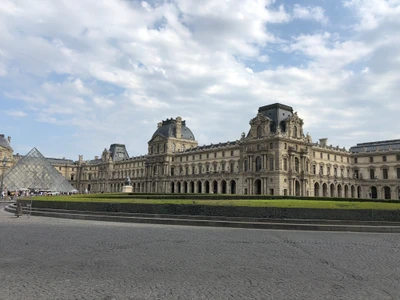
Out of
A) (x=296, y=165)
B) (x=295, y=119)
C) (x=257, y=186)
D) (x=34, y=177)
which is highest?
(x=295, y=119)

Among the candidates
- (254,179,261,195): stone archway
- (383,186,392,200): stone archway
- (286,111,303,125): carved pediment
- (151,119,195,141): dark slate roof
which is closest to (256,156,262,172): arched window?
(254,179,261,195): stone archway

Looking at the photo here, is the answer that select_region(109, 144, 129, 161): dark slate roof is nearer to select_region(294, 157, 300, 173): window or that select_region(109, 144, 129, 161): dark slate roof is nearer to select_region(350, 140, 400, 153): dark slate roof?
select_region(294, 157, 300, 173): window

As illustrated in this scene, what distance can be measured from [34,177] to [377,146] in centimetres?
A: 7759

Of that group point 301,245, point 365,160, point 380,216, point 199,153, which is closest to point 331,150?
point 365,160

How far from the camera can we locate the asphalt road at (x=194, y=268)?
278 inches

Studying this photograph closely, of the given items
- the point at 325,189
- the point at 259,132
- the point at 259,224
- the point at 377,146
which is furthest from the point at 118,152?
the point at 259,224

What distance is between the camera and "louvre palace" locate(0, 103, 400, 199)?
6844 centimetres

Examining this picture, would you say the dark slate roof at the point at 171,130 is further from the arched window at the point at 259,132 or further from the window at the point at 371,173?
the window at the point at 371,173

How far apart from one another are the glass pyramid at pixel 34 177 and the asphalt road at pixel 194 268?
176 ft

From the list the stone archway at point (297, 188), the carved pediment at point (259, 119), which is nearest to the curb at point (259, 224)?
the stone archway at point (297, 188)

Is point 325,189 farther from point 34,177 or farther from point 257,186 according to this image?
point 34,177

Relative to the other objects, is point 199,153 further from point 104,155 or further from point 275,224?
point 275,224

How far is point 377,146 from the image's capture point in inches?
A: 3302

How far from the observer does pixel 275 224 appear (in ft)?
62.4
